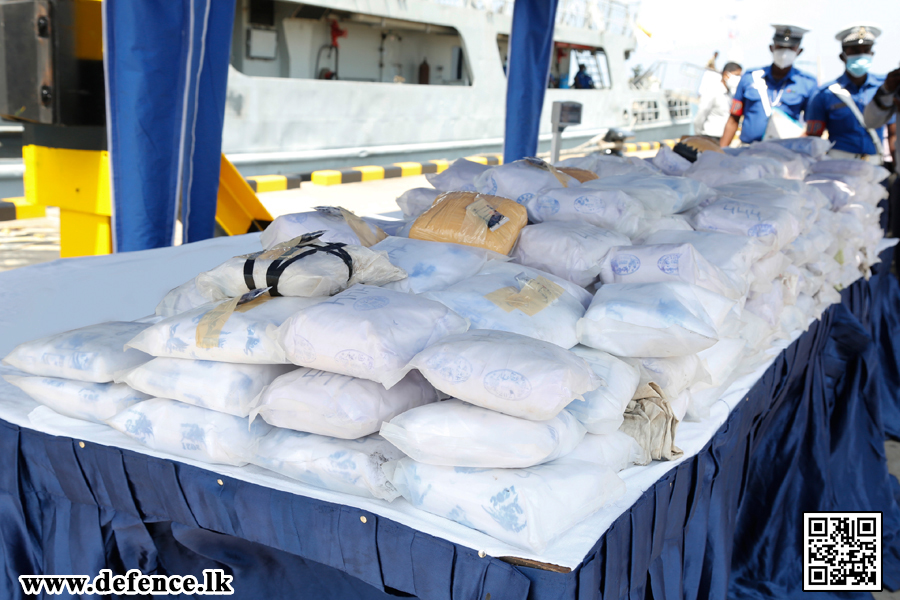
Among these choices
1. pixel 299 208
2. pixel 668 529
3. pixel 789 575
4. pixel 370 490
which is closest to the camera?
pixel 370 490

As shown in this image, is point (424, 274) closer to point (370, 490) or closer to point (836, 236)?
point (370, 490)

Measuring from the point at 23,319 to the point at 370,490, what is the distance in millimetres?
1211

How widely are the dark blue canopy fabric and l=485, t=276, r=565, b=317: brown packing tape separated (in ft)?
5.65

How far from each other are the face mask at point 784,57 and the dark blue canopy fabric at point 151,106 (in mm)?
3496

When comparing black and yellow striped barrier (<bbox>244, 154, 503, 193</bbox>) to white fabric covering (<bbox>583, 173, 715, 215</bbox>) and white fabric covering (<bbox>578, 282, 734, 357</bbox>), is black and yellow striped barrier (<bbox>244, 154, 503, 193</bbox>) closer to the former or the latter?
white fabric covering (<bbox>583, 173, 715, 215</bbox>)

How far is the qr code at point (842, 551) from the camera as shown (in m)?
2.01

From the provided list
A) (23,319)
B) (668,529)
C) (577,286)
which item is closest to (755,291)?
(577,286)

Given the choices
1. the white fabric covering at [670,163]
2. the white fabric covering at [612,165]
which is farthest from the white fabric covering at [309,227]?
the white fabric covering at [670,163]

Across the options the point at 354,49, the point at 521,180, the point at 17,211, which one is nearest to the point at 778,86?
the point at 521,180

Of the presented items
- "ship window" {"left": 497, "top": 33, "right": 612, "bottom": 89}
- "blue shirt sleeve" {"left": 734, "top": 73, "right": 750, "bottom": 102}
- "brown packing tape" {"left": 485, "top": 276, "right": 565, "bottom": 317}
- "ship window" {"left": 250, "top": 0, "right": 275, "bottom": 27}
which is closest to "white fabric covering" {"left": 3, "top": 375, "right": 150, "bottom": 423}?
"brown packing tape" {"left": 485, "top": 276, "right": 565, "bottom": 317}

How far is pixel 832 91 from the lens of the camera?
14.0 ft

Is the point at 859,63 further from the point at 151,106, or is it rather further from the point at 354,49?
the point at 354,49

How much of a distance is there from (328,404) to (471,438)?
8.5 inches

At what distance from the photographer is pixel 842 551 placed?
2.12 metres
